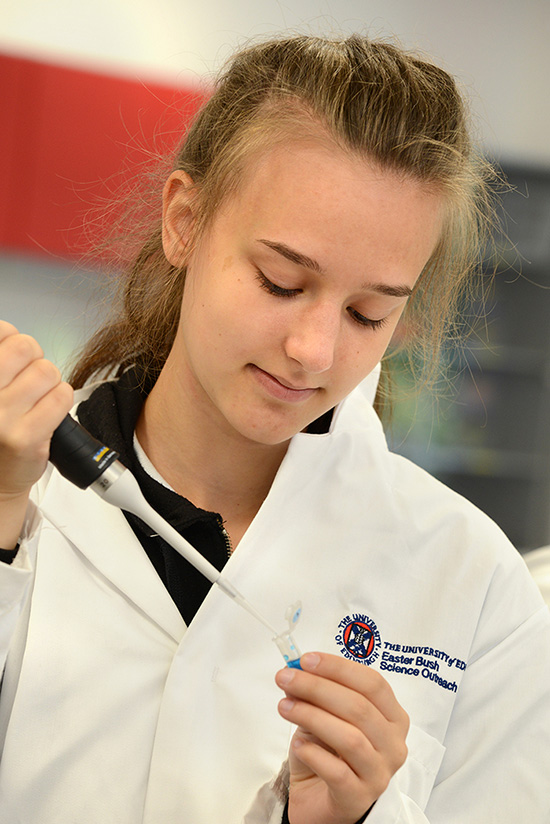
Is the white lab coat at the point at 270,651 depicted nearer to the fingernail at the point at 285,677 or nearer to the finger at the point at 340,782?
the finger at the point at 340,782

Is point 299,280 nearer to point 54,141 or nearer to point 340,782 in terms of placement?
point 340,782

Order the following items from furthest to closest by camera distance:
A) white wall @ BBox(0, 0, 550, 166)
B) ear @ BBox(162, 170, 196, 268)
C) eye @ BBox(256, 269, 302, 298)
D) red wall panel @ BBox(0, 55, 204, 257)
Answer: white wall @ BBox(0, 0, 550, 166) → red wall panel @ BBox(0, 55, 204, 257) → ear @ BBox(162, 170, 196, 268) → eye @ BBox(256, 269, 302, 298)

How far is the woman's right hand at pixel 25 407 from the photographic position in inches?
31.0

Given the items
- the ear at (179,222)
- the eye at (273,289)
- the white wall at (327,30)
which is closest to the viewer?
the eye at (273,289)

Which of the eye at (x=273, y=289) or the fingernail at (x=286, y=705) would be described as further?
the eye at (x=273, y=289)

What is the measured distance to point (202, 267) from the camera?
112 cm

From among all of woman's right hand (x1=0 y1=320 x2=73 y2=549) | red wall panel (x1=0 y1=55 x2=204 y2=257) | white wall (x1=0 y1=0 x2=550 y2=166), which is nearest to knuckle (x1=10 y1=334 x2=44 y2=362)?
woman's right hand (x1=0 y1=320 x2=73 y2=549)

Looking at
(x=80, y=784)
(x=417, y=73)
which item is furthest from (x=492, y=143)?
(x=80, y=784)

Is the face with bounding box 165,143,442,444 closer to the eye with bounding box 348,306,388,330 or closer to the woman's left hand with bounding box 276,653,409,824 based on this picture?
the eye with bounding box 348,306,388,330

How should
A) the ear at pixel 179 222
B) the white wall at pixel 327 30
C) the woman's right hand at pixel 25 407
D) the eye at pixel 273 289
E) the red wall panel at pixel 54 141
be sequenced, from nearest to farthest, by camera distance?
the woman's right hand at pixel 25 407 < the eye at pixel 273 289 < the ear at pixel 179 222 < the red wall panel at pixel 54 141 < the white wall at pixel 327 30

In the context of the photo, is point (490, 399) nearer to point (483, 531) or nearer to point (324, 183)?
point (483, 531)

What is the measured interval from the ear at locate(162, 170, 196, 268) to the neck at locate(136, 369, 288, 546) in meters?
0.19

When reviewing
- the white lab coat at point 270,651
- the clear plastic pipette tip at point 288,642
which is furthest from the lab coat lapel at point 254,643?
the clear plastic pipette tip at point 288,642

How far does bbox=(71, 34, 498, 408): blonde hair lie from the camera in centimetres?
109
